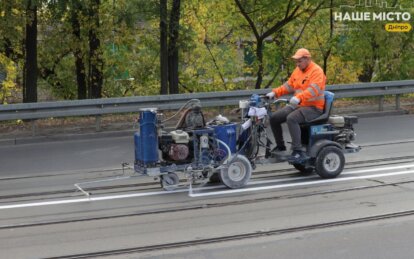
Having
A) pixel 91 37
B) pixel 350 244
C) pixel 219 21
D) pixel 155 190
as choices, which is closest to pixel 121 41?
pixel 91 37

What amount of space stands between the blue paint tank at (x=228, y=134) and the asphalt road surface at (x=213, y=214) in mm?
605

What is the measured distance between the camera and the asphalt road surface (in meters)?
5.73

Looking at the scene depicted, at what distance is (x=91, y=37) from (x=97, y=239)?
14086mm

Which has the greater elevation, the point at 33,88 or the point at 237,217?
the point at 33,88

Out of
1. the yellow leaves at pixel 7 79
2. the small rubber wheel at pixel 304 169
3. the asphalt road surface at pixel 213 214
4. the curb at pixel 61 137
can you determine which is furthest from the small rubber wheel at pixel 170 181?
the yellow leaves at pixel 7 79

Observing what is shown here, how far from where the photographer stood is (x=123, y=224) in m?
6.61

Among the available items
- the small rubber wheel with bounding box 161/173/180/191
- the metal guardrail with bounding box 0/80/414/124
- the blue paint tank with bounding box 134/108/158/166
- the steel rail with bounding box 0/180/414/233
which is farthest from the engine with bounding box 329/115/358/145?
the metal guardrail with bounding box 0/80/414/124

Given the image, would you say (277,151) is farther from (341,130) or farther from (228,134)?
(341,130)

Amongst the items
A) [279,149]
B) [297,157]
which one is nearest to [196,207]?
[297,157]

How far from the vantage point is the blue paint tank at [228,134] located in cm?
827

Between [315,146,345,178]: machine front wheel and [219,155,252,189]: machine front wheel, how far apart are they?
3.46 ft

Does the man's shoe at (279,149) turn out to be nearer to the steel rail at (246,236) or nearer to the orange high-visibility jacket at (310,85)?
the orange high-visibility jacket at (310,85)

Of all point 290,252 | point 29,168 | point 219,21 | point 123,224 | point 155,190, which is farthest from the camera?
point 219,21

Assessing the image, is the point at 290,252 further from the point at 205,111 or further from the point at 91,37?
the point at 91,37
